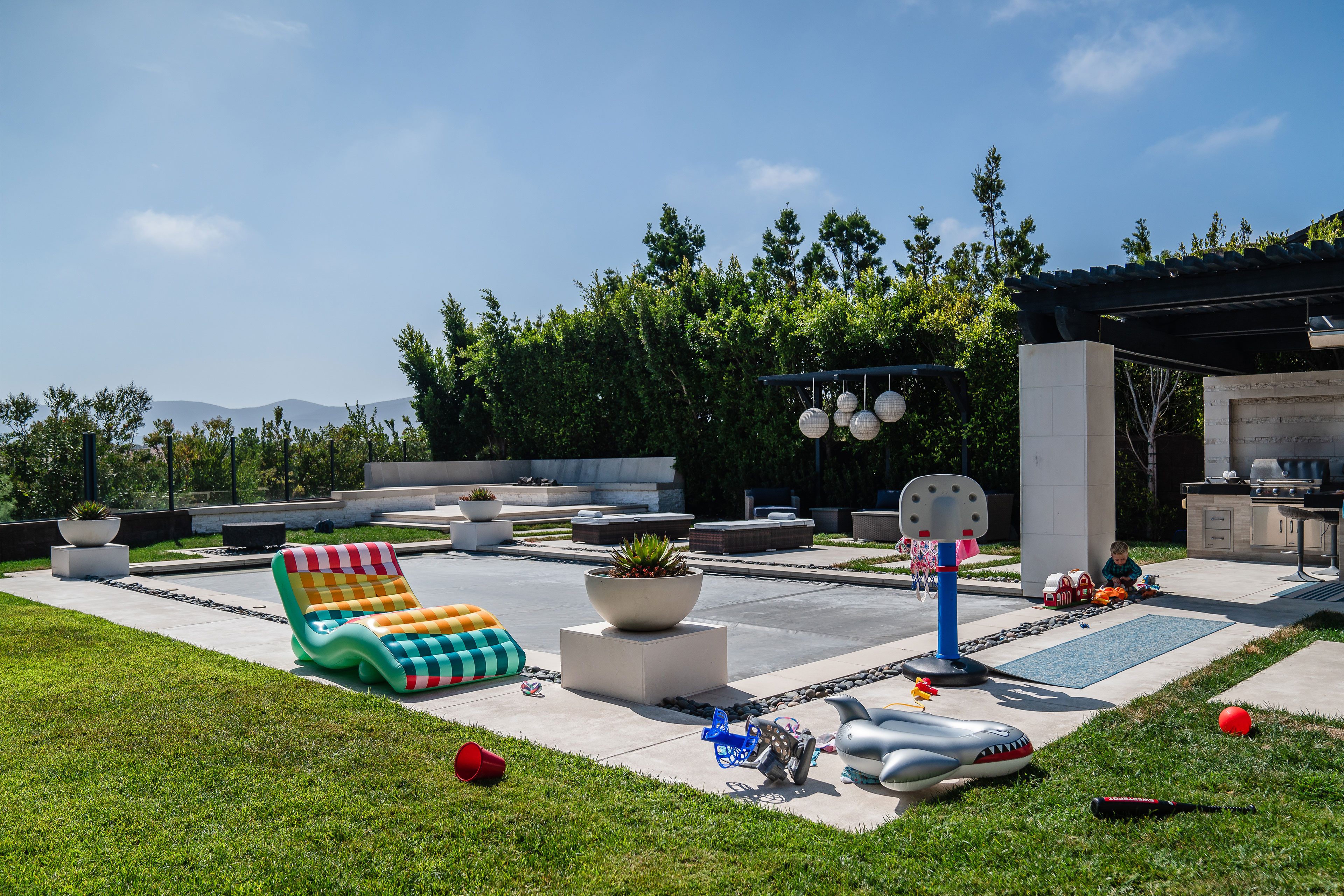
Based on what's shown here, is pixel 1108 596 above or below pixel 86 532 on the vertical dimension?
below

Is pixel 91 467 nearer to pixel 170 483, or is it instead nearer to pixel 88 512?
pixel 170 483

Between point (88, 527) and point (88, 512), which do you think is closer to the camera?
point (88, 527)

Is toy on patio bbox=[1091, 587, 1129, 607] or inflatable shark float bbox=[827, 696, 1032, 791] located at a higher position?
inflatable shark float bbox=[827, 696, 1032, 791]

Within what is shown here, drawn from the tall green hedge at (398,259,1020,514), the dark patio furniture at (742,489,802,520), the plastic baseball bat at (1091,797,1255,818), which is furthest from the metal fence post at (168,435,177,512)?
the plastic baseball bat at (1091,797,1255,818)

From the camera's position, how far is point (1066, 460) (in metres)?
9.38

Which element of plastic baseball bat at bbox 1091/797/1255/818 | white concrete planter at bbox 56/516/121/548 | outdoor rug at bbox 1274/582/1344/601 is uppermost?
white concrete planter at bbox 56/516/121/548

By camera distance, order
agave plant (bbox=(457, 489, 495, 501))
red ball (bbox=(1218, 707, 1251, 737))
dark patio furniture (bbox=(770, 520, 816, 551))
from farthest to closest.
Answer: agave plant (bbox=(457, 489, 495, 501)) → dark patio furniture (bbox=(770, 520, 816, 551)) → red ball (bbox=(1218, 707, 1251, 737))

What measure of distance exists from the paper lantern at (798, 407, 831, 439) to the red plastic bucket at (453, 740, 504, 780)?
1229cm

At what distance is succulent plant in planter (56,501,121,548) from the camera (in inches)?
492

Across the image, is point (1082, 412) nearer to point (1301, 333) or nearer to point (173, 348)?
point (1301, 333)

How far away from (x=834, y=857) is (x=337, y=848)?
5.78ft

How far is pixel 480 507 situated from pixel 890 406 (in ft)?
25.4

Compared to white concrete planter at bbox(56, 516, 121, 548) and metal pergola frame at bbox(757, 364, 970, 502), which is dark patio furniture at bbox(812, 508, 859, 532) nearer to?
metal pergola frame at bbox(757, 364, 970, 502)

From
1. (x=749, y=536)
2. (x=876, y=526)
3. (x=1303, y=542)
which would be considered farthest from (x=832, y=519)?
(x=1303, y=542)
